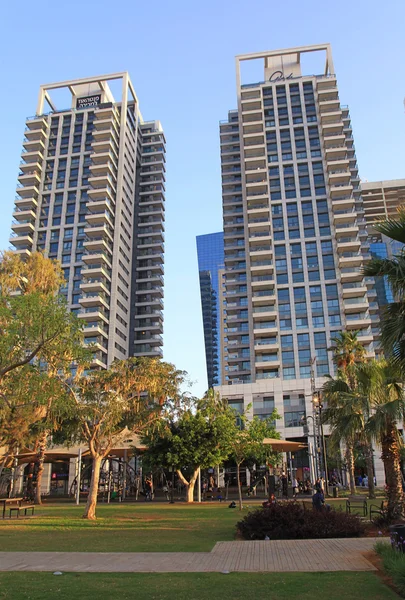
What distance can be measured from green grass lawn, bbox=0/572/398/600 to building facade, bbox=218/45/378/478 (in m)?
55.0

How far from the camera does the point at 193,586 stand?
841 cm

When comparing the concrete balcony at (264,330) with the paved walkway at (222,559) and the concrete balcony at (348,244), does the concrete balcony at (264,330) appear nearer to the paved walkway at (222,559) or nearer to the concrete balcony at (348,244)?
the concrete balcony at (348,244)

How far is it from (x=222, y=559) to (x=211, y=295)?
174 meters

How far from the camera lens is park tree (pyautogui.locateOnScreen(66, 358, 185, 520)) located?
74.4 feet

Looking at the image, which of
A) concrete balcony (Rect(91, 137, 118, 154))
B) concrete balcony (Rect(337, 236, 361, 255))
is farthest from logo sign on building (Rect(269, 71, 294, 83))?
concrete balcony (Rect(337, 236, 361, 255))

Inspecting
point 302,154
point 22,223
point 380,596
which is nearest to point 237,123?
point 302,154

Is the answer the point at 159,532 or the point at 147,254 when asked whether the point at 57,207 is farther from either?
the point at 159,532

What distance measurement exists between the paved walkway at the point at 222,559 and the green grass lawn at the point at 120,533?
996 millimetres

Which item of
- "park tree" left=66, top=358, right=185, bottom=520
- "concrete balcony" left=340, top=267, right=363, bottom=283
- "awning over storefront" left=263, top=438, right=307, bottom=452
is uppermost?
"concrete balcony" left=340, top=267, right=363, bottom=283

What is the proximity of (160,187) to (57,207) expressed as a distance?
22046 mm

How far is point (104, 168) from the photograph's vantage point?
88.2m

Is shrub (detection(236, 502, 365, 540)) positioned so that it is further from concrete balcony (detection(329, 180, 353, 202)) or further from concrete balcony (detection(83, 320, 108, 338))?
concrete balcony (detection(329, 180, 353, 202))

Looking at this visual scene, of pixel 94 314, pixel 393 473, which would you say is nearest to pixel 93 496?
pixel 393 473

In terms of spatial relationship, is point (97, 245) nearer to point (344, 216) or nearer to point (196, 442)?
point (344, 216)
